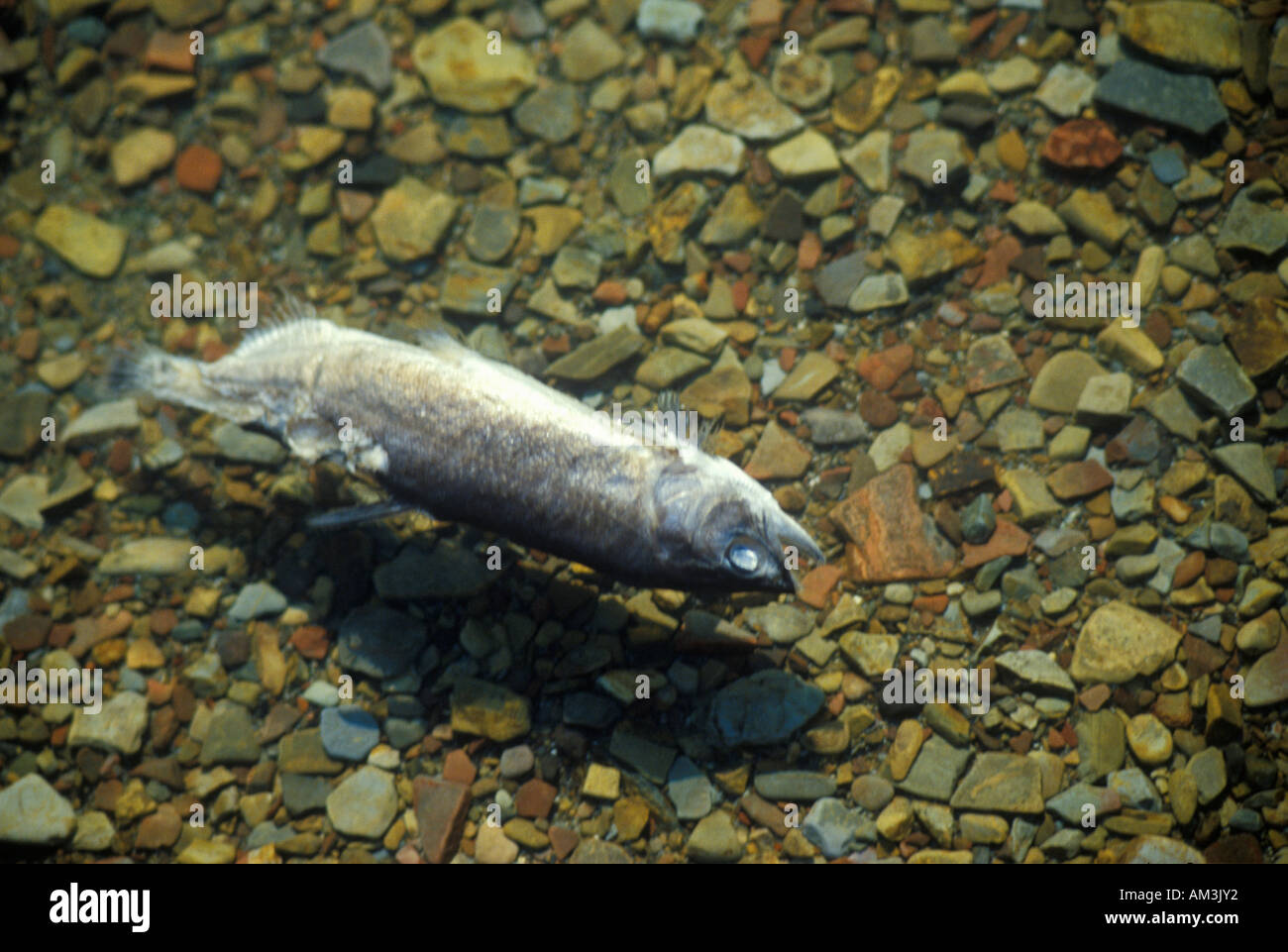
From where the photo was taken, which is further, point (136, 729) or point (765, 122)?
point (765, 122)

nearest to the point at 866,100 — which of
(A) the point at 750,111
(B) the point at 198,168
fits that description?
(A) the point at 750,111

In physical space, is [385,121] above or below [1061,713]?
above

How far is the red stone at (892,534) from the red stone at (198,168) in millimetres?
4120

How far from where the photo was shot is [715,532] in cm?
344

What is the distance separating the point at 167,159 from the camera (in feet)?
17.2

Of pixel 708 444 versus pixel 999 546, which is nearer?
pixel 999 546

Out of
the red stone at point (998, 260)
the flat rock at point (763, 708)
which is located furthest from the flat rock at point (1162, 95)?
the flat rock at point (763, 708)

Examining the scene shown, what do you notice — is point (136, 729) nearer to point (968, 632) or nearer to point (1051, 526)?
point (968, 632)

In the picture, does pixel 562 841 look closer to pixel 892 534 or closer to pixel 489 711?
pixel 489 711

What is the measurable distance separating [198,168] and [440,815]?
401cm

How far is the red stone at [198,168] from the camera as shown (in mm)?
5164

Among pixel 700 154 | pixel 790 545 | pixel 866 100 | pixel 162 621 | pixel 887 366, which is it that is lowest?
pixel 162 621
